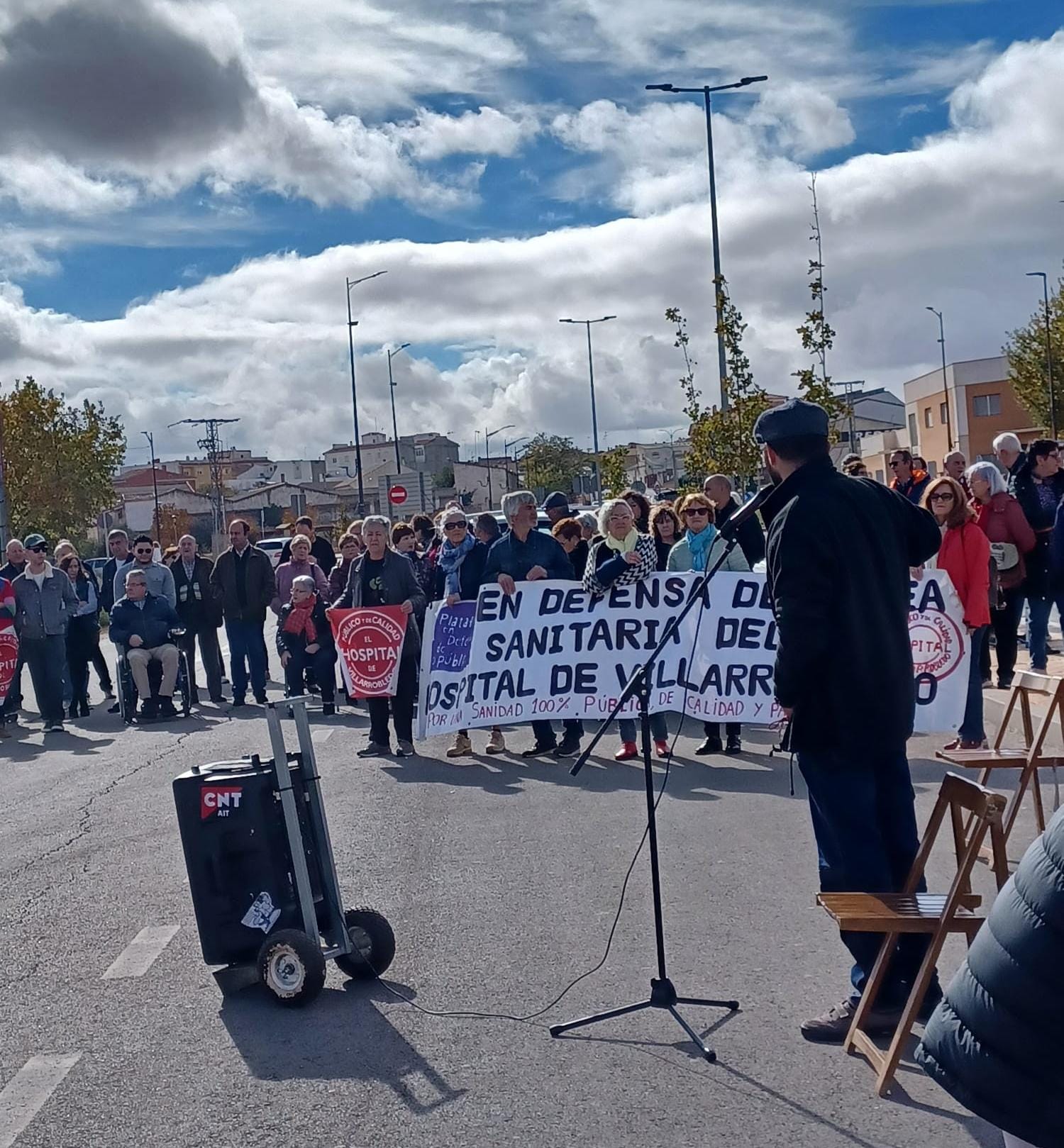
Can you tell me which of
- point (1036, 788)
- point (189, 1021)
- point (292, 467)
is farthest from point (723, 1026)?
point (292, 467)

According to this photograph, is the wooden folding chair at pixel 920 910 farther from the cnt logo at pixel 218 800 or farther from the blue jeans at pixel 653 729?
the blue jeans at pixel 653 729

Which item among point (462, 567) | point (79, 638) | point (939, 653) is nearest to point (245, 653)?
point (79, 638)

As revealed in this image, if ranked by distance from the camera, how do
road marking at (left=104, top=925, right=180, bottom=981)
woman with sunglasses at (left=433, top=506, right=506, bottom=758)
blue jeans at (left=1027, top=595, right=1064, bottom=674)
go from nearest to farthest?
road marking at (left=104, top=925, right=180, bottom=981)
woman with sunglasses at (left=433, top=506, right=506, bottom=758)
blue jeans at (left=1027, top=595, right=1064, bottom=674)

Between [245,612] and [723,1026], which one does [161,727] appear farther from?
[723,1026]

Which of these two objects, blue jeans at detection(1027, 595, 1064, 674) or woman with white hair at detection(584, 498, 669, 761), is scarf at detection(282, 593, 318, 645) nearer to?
woman with white hair at detection(584, 498, 669, 761)

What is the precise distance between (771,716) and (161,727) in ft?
24.5

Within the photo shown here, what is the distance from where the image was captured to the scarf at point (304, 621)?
16.8 m

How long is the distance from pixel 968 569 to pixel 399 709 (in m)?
5.01

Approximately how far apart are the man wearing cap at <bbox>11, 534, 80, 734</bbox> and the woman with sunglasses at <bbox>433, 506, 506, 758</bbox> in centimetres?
487

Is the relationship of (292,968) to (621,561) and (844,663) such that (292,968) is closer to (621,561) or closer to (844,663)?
(844,663)

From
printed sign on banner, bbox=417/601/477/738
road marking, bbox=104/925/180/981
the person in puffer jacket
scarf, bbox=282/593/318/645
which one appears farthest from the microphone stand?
scarf, bbox=282/593/318/645

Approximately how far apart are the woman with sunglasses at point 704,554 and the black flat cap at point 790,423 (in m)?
6.45

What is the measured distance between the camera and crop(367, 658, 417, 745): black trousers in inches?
511

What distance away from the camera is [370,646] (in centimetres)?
1335
